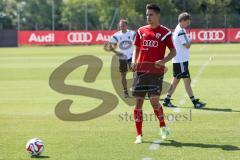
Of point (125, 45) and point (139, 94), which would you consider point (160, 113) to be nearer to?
point (139, 94)

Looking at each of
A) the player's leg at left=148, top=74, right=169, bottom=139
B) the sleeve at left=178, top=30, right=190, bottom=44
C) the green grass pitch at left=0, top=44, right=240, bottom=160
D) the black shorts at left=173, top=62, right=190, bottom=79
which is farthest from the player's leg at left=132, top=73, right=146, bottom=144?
→ the black shorts at left=173, top=62, right=190, bottom=79

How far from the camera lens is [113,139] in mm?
10508

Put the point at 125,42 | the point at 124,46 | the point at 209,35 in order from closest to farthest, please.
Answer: the point at 124,46 < the point at 125,42 < the point at 209,35

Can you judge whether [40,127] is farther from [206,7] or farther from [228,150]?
[206,7]

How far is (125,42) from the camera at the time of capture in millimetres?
17484

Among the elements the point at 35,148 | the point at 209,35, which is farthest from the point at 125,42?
the point at 209,35

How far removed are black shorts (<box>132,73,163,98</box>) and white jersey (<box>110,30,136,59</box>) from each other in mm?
7022

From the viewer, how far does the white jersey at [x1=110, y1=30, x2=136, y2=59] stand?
1736 cm

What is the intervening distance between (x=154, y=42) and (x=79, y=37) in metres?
51.9

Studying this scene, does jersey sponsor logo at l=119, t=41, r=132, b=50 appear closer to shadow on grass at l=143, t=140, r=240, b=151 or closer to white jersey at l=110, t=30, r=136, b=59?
white jersey at l=110, t=30, r=136, b=59

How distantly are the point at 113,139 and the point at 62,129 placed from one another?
1567 mm

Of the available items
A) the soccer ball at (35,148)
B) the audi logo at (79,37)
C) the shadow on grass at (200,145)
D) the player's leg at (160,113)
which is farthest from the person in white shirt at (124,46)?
the audi logo at (79,37)

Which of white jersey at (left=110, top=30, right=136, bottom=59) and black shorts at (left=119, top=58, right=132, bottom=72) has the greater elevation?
white jersey at (left=110, top=30, right=136, bottom=59)

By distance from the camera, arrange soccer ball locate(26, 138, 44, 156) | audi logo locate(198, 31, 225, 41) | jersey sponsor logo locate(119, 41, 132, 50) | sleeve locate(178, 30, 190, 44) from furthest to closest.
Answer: audi logo locate(198, 31, 225, 41) → jersey sponsor logo locate(119, 41, 132, 50) → sleeve locate(178, 30, 190, 44) → soccer ball locate(26, 138, 44, 156)
